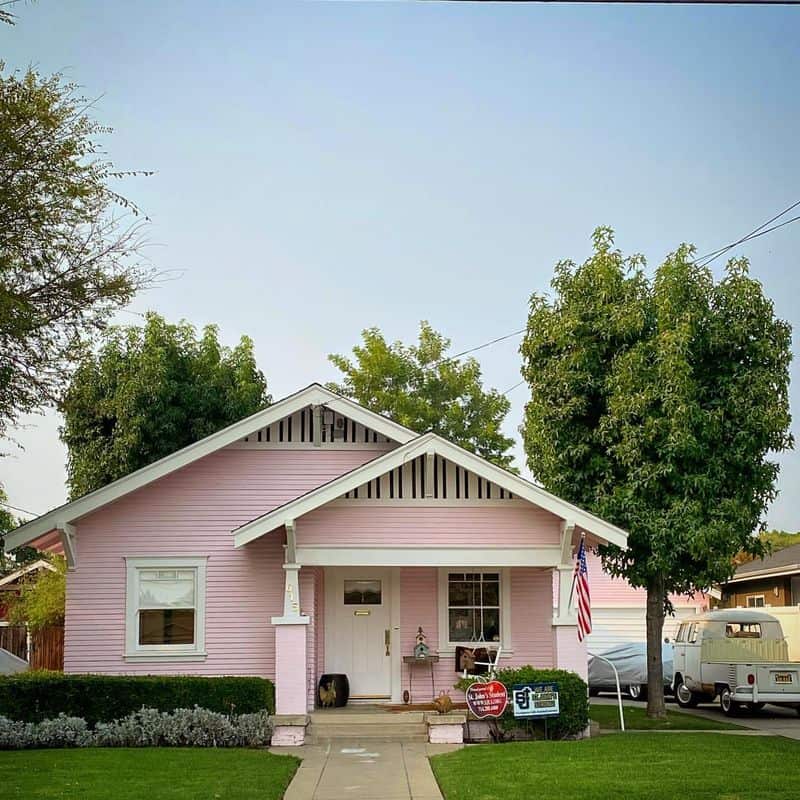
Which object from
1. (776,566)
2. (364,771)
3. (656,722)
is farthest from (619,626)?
(364,771)

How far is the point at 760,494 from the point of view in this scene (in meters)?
22.1

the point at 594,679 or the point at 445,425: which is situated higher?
the point at 445,425

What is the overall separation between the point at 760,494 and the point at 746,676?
4341 millimetres

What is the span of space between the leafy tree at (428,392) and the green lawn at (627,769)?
92.0 ft

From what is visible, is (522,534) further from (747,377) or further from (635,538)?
(747,377)

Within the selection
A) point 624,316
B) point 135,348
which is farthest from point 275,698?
point 135,348

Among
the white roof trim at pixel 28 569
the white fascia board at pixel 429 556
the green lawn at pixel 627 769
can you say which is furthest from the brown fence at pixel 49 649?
the green lawn at pixel 627 769

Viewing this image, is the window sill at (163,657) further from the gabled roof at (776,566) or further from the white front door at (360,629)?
the gabled roof at (776,566)

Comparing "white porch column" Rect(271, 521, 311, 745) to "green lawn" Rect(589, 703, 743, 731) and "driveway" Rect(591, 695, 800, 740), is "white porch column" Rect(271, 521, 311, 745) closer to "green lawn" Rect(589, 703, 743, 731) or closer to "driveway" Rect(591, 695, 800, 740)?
"green lawn" Rect(589, 703, 743, 731)

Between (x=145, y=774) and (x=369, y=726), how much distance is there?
4.89m

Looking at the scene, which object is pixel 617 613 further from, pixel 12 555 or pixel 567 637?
pixel 12 555

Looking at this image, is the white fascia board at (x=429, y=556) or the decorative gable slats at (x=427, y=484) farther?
the decorative gable slats at (x=427, y=484)

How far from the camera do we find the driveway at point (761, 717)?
21516 mm

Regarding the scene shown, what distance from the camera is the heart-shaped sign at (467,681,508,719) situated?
59.3 ft
